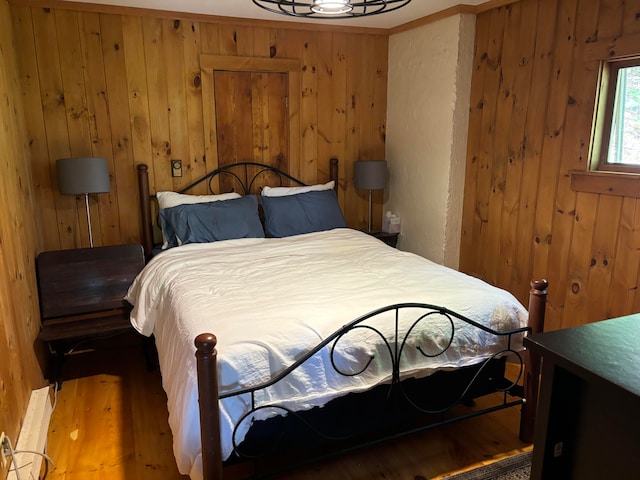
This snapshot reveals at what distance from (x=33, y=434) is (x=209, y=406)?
1.14 meters


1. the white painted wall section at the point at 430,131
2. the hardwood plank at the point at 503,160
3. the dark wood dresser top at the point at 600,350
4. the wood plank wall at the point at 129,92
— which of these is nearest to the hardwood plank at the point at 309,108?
the wood plank wall at the point at 129,92

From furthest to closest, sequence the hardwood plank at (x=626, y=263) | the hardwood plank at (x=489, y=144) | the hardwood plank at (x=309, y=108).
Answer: the hardwood plank at (x=309, y=108) < the hardwood plank at (x=489, y=144) < the hardwood plank at (x=626, y=263)

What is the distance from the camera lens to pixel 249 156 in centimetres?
371

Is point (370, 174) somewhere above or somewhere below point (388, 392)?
above

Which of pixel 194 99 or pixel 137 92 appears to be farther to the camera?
pixel 194 99

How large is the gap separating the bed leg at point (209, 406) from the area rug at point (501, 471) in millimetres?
1005

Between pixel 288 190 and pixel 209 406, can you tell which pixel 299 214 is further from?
pixel 209 406

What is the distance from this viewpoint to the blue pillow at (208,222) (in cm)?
318

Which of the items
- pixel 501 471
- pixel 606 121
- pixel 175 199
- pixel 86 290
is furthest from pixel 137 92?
pixel 501 471

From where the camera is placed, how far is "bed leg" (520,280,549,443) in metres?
2.09

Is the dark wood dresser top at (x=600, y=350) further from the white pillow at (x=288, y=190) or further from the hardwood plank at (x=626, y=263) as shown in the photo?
the white pillow at (x=288, y=190)

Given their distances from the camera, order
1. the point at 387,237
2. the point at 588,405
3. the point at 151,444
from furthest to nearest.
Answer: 1. the point at 387,237
2. the point at 151,444
3. the point at 588,405

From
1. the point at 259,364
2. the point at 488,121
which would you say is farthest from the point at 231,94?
the point at 259,364

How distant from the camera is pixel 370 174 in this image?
3.84m
